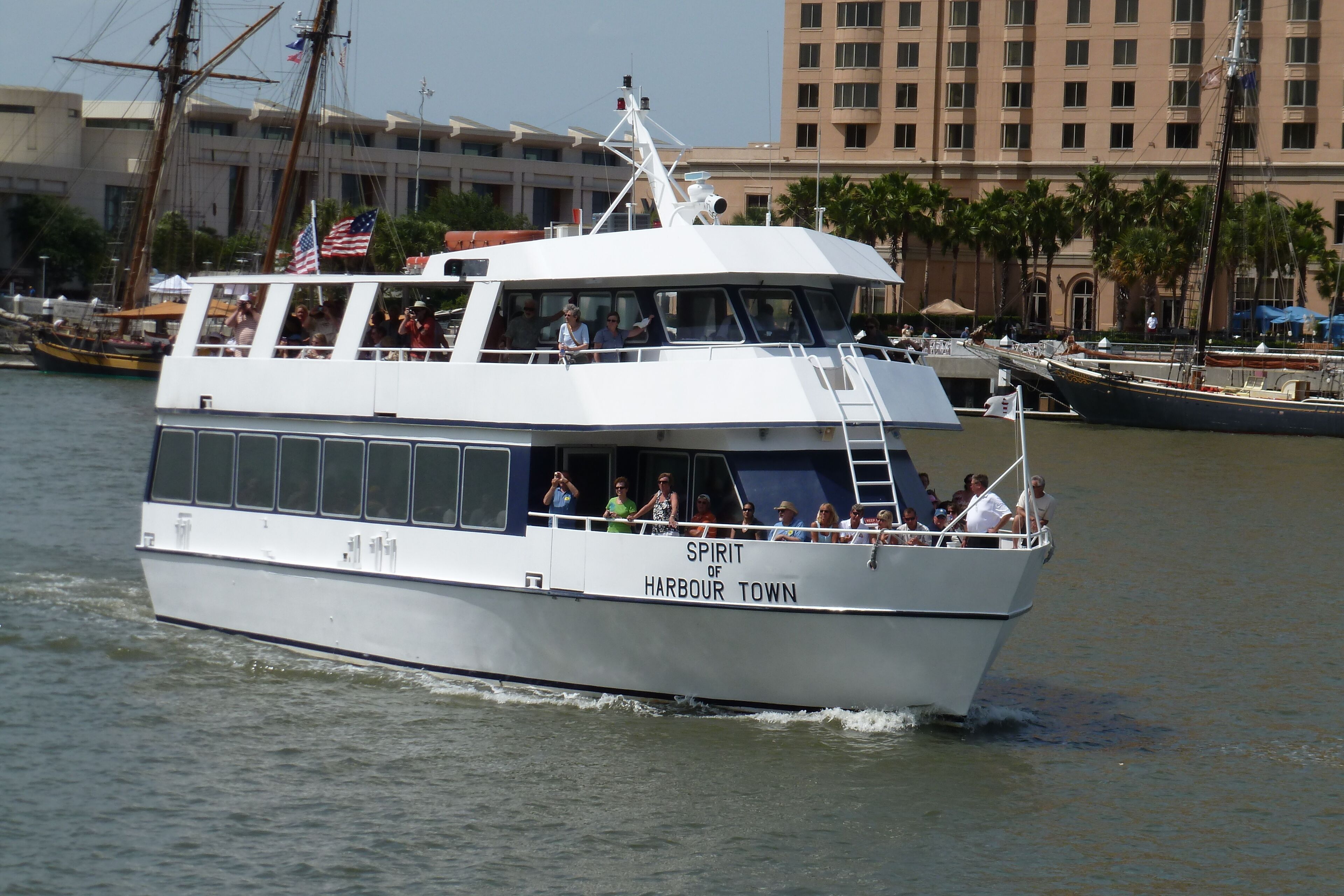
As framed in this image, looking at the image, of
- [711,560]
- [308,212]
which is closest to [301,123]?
[308,212]

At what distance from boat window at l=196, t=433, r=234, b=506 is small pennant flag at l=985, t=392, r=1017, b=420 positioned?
8812mm

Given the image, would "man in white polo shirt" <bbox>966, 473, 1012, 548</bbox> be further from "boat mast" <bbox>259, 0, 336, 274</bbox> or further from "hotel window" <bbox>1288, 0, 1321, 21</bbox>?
"hotel window" <bbox>1288, 0, 1321, 21</bbox>

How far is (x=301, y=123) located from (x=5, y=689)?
118 feet

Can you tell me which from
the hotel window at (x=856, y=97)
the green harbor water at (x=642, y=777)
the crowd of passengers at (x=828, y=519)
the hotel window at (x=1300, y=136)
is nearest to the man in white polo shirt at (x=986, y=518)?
the crowd of passengers at (x=828, y=519)

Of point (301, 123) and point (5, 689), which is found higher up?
point (301, 123)

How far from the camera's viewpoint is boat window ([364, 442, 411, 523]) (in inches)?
699

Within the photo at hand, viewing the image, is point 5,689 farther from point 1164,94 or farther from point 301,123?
point 1164,94

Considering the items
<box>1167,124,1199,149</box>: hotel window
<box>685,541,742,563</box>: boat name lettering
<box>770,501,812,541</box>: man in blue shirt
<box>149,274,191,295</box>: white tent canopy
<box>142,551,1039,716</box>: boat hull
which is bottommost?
<box>142,551,1039,716</box>: boat hull

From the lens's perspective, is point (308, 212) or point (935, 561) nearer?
point (935, 561)

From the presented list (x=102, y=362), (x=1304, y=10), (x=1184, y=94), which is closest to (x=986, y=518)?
(x=102, y=362)

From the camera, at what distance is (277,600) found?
18812 mm

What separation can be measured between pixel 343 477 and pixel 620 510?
380 centimetres

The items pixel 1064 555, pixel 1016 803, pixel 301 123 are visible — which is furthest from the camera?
pixel 301 123

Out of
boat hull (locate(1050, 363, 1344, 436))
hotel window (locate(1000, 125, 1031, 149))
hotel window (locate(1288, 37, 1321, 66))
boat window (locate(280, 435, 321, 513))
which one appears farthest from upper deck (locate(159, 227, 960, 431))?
hotel window (locate(1000, 125, 1031, 149))
